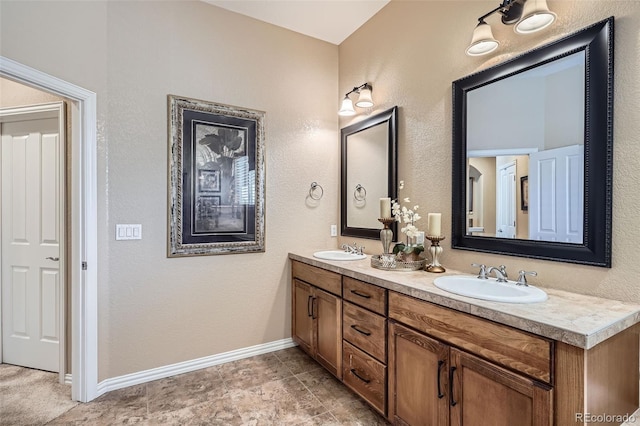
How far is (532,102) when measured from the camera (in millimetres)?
1695

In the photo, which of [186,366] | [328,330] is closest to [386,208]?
[328,330]

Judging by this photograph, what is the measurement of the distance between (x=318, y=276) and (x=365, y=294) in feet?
1.99

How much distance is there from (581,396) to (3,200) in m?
3.85

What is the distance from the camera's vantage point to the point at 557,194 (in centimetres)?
158

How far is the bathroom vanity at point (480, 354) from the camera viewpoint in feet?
3.58

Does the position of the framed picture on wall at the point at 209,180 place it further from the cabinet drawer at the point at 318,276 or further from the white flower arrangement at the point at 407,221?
the white flower arrangement at the point at 407,221

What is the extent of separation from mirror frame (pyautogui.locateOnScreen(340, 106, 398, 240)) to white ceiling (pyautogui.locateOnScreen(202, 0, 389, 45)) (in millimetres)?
898

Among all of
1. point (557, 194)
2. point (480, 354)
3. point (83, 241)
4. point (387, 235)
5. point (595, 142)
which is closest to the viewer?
point (480, 354)

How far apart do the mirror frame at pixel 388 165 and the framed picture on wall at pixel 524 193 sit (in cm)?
94

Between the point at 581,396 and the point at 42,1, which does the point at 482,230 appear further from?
the point at 42,1

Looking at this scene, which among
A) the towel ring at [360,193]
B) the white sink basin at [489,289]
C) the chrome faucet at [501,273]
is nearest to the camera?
the white sink basin at [489,289]

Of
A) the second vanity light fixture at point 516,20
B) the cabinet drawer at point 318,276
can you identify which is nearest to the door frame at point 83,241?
the cabinet drawer at point 318,276

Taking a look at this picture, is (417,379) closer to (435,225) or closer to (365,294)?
(365,294)

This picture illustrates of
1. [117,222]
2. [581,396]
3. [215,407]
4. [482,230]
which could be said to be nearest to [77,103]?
[117,222]
